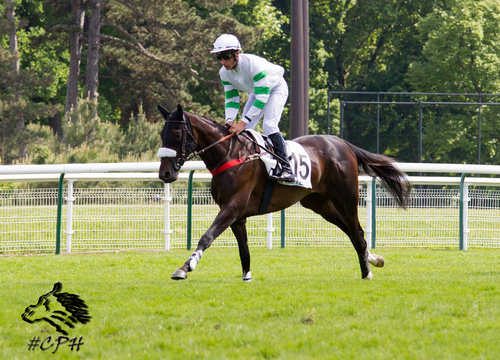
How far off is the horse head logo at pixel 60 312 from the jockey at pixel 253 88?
226cm

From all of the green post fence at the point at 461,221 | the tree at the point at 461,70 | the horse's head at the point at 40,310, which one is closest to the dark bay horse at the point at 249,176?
the horse's head at the point at 40,310

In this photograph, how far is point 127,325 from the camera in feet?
14.8

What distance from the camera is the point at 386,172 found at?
8.09m

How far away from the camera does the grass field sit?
3.94 meters

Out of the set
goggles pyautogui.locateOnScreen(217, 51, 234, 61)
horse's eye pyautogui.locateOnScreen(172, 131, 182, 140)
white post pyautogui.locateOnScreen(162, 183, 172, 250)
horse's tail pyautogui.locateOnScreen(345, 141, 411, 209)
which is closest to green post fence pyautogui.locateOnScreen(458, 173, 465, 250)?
horse's tail pyautogui.locateOnScreen(345, 141, 411, 209)

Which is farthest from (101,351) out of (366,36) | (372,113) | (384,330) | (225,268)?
(366,36)

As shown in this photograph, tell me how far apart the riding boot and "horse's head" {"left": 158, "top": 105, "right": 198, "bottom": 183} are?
0.93 metres

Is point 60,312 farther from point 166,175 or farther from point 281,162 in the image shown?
point 281,162

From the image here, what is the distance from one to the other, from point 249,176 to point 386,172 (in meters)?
2.45

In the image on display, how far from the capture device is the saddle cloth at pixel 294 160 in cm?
648

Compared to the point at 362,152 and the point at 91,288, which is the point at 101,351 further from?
the point at 362,152

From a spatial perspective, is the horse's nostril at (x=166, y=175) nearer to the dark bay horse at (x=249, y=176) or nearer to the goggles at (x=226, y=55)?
the dark bay horse at (x=249, y=176)

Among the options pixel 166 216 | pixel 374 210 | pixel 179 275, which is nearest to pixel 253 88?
pixel 179 275

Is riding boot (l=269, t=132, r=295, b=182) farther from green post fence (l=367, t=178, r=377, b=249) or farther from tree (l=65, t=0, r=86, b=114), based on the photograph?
tree (l=65, t=0, r=86, b=114)
